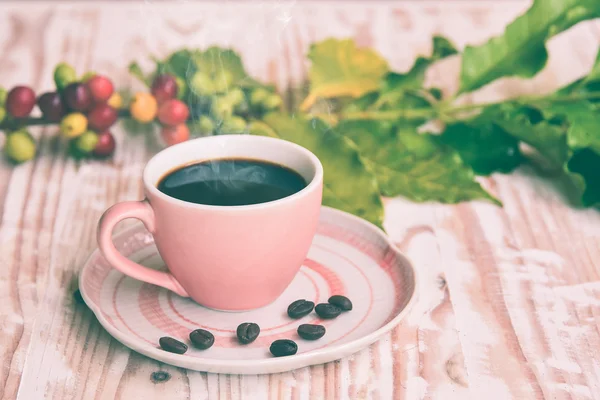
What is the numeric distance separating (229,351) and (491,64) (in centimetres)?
69

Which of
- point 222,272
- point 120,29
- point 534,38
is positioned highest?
point 120,29

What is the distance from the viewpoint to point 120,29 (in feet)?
5.63

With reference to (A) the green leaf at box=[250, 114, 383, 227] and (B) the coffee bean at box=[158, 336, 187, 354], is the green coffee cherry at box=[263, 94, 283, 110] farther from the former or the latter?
(B) the coffee bean at box=[158, 336, 187, 354]

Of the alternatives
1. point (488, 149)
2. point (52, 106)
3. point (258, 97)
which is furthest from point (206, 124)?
point (488, 149)

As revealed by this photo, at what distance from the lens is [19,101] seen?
1134 mm

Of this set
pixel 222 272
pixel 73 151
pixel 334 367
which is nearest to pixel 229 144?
pixel 222 272

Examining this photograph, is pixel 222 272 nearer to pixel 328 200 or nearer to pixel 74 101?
pixel 328 200

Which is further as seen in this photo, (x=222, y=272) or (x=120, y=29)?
(x=120, y=29)

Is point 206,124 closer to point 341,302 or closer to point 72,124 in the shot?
point 72,124

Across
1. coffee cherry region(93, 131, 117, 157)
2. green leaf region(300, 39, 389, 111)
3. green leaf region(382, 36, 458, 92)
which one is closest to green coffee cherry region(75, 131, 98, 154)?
coffee cherry region(93, 131, 117, 157)

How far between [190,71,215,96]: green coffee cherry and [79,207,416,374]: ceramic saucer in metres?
0.34

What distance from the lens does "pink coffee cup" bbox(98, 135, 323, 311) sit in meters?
0.71

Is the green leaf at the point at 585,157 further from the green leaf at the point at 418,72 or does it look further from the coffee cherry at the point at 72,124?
the coffee cherry at the point at 72,124

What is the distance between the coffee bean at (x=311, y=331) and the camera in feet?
2.35
